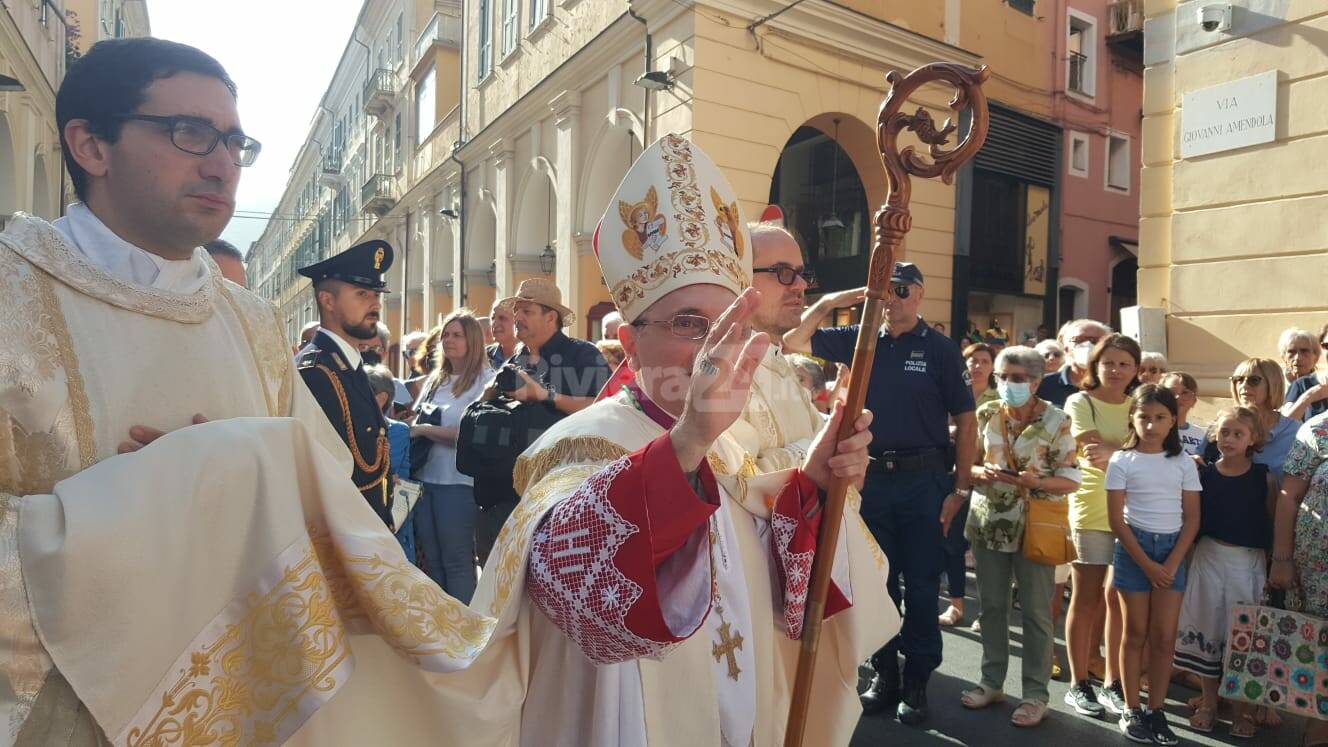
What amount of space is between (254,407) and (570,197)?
11975 millimetres

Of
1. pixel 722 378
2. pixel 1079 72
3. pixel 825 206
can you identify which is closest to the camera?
pixel 722 378

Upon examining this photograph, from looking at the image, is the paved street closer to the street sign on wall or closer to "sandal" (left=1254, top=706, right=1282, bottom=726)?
"sandal" (left=1254, top=706, right=1282, bottom=726)

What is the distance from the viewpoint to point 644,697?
1580 mm

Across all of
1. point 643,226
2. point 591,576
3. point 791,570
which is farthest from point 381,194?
point 591,576

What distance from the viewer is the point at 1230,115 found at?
7.59 metres

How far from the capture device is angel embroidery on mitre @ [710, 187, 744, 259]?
6.19ft

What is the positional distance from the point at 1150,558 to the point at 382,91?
1114 inches

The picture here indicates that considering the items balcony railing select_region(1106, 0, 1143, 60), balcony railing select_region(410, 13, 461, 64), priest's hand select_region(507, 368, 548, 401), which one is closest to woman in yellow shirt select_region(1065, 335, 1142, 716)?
priest's hand select_region(507, 368, 548, 401)

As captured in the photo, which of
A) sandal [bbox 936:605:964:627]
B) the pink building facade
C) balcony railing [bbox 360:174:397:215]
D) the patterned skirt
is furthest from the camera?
balcony railing [bbox 360:174:397:215]

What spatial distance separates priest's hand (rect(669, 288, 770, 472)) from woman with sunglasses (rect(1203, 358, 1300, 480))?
14.7 ft

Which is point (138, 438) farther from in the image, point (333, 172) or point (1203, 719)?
point (333, 172)

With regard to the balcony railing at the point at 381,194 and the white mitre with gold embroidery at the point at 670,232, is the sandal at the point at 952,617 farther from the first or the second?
the balcony railing at the point at 381,194

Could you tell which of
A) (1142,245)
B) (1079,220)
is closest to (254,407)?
(1142,245)

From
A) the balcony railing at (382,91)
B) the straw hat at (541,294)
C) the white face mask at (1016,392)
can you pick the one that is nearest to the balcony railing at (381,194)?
the balcony railing at (382,91)
